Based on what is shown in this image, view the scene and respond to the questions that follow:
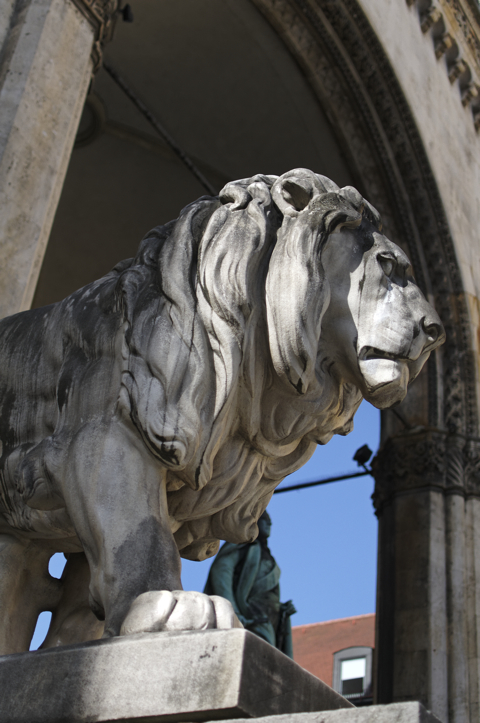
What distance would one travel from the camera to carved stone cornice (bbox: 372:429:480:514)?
5.57 meters

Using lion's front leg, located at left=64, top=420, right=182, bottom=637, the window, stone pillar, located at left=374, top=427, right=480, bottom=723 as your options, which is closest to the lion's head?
lion's front leg, located at left=64, top=420, right=182, bottom=637

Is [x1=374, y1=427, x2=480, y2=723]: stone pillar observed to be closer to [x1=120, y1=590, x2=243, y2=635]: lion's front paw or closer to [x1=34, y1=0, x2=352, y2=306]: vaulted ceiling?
[x1=34, y1=0, x2=352, y2=306]: vaulted ceiling

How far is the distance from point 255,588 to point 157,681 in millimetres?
4268

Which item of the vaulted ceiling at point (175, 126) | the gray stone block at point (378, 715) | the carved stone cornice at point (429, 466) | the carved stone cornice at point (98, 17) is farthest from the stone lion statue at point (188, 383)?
the vaulted ceiling at point (175, 126)

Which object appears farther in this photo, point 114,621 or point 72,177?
point 72,177

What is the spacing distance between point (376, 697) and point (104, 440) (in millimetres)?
4411

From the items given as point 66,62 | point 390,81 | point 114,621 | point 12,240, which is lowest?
point 114,621

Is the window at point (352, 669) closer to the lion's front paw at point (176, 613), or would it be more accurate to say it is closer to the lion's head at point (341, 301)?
the lion's head at point (341, 301)

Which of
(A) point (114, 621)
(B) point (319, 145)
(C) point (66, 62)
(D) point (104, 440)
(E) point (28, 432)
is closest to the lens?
(A) point (114, 621)

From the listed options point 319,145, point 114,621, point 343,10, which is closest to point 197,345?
point 114,621

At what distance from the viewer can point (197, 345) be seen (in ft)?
4.73

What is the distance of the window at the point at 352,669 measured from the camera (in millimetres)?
16578

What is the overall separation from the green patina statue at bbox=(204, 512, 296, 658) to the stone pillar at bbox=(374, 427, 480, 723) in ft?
2.09

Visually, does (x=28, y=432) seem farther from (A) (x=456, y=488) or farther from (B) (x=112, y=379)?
Answer: (A) (x=456, y=488)
